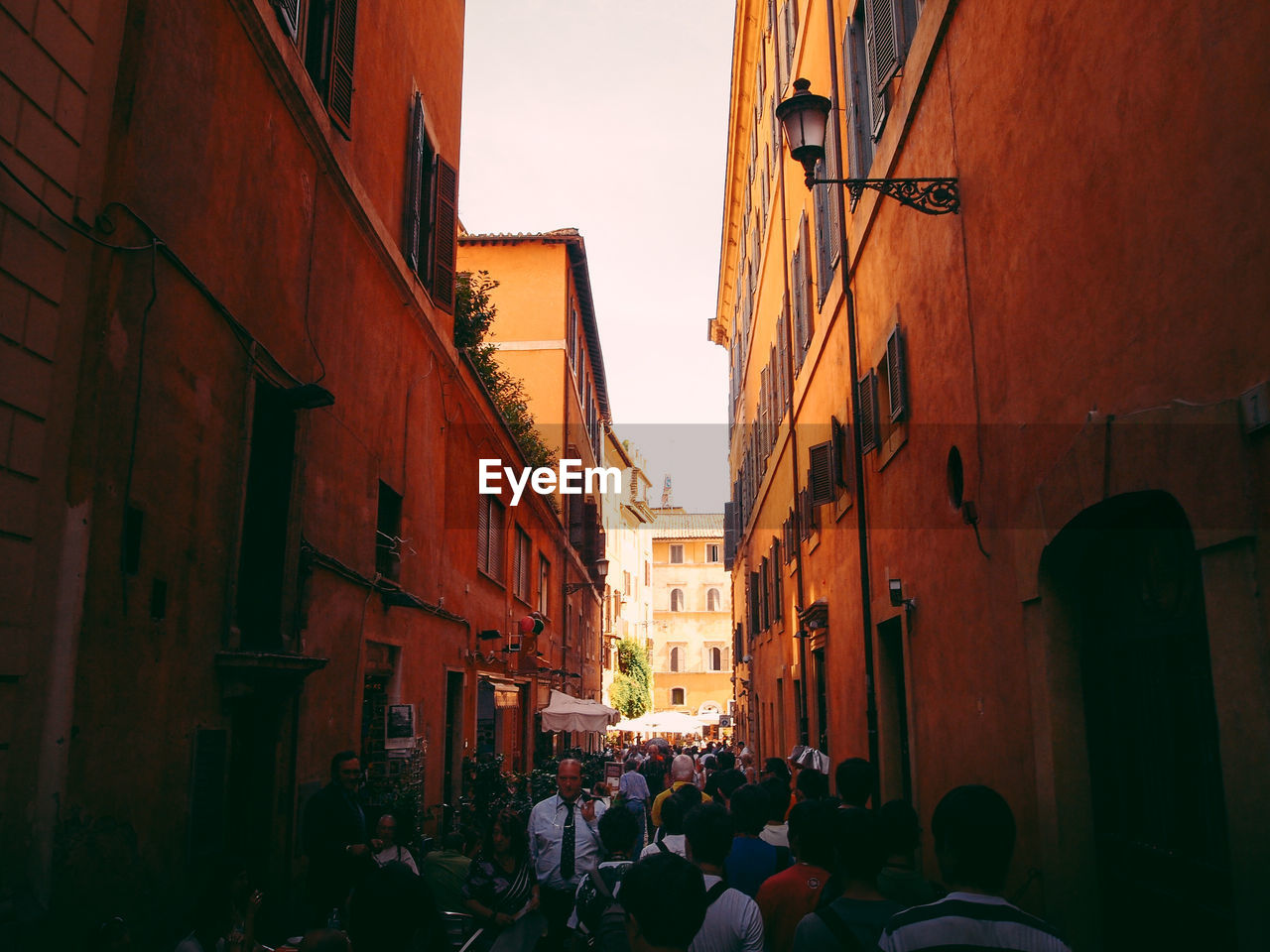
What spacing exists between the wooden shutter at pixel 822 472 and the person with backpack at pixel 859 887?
850 centimetres

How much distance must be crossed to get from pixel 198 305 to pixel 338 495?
3.27 meters

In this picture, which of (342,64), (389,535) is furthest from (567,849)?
(342,64)

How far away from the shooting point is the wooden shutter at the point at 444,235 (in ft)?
43.3

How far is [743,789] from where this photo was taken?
5.57 metres

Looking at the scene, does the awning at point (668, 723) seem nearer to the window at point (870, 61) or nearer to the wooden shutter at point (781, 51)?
the wooden shutter at point (781, 51)

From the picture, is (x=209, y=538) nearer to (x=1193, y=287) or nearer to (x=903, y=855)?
(x=903, y=855)

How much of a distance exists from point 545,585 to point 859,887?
72.7 ft

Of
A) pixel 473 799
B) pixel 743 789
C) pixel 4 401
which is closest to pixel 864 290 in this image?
pixel 743 789

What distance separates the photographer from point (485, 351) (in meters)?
19.3

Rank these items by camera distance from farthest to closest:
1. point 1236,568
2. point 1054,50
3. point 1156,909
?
point 1054,50
point 1156,909
point 1236,568

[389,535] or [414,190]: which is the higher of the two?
[414,190]

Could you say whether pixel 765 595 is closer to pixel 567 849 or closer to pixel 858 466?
pixel 858 466

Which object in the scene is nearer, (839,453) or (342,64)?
(342,64)

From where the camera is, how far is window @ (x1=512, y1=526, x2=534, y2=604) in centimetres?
2078
